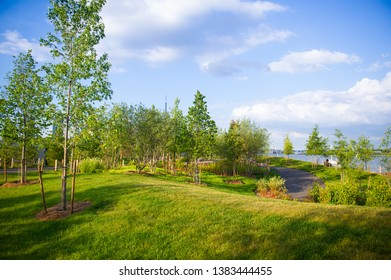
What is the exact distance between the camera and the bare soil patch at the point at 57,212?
40.1ft

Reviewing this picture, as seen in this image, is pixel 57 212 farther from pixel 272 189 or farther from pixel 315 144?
pixel 315 144

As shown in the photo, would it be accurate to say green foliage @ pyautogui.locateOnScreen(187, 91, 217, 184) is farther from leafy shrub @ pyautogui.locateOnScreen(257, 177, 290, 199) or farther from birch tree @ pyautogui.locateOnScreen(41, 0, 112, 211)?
birch tree @ pyautogui.locateOnScreen(41, 0, 112, 211)

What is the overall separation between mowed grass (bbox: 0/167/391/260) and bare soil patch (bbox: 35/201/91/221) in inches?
15.6

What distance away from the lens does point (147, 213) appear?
1185 centimetres

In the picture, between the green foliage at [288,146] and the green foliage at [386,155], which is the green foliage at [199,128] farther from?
the green foliage at [288,146]

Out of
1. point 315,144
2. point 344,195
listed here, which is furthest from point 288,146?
point 344,195

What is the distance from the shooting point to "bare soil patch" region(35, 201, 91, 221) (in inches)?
481

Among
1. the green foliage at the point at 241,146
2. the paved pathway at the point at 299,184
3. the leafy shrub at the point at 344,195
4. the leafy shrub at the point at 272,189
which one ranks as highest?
the green foliage at the point at 241,146

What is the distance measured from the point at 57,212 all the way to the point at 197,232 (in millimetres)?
7574

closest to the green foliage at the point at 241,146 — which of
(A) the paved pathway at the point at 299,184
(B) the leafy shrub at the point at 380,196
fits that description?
(A) the paved pathway at the point at 299,184

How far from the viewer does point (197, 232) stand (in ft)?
31.5

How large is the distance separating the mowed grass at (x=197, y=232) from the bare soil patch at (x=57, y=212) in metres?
0.40

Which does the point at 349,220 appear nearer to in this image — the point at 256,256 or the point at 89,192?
the point at 256,256

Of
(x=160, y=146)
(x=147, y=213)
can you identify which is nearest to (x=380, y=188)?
(x=147, y=213)
